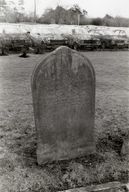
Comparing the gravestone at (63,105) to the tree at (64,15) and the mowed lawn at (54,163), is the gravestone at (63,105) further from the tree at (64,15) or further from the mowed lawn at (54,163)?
the tree at (64,15)

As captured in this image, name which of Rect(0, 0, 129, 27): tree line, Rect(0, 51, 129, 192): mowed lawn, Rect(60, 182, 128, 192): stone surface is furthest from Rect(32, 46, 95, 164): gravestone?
Rect(0, 0, 129, 27): tree line

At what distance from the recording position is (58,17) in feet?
87.1

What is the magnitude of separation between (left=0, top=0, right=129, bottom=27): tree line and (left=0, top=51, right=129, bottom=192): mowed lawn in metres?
16.7

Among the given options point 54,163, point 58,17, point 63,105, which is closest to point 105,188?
point 54,163

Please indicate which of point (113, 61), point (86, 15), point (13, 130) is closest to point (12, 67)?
point (113, 61)

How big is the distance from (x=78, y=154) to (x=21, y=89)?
4.51 meters

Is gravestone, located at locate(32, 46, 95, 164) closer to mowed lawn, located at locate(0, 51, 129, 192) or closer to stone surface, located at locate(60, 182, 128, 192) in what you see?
mowed lawn, located at locate(0, 51, 129, 192)

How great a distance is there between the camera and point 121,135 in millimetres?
4895

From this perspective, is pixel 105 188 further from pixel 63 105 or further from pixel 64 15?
pixel 64 15

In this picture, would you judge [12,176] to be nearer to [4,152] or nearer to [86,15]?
[4,152]

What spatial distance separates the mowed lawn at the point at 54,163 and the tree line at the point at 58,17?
16.7 metres

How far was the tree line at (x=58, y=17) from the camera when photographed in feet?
75.3

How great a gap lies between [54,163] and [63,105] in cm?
90

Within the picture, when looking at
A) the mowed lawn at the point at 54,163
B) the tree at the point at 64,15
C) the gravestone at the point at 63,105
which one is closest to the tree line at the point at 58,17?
the tree at the point at 64,15
